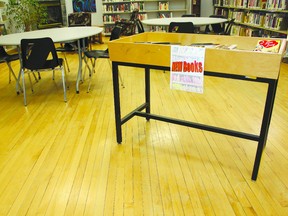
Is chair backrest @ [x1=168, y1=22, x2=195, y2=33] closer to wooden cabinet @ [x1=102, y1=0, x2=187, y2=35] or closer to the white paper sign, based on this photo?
the white paper sign

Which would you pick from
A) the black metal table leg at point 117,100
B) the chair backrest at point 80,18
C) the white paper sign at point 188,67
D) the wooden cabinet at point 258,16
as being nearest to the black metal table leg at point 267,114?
the white paper sign at point 188,67

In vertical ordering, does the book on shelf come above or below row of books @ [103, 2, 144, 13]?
below

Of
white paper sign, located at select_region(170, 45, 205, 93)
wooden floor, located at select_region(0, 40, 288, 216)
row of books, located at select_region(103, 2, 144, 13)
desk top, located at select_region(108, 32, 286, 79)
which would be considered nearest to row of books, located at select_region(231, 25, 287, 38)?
wooden floor, located at select_region(0, 40, 288, 216)

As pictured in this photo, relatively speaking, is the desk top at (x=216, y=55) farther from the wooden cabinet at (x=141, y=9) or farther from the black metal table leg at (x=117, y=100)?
the wooden cabinet at (x=141, y=9)

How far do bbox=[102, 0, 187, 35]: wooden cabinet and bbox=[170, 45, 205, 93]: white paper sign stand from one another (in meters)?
6.49

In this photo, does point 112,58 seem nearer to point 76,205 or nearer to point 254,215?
point 76,205

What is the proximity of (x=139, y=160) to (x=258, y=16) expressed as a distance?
4.76 m

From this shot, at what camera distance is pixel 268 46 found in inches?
68.4

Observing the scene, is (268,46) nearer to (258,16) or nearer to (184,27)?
(184,27)

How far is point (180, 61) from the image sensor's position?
175cm

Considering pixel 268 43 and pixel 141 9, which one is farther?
pixel 141 9

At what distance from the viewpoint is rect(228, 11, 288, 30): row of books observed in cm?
469

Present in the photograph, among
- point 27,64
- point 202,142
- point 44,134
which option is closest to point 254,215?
point 202,142

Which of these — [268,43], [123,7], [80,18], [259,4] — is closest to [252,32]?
[259,4]
